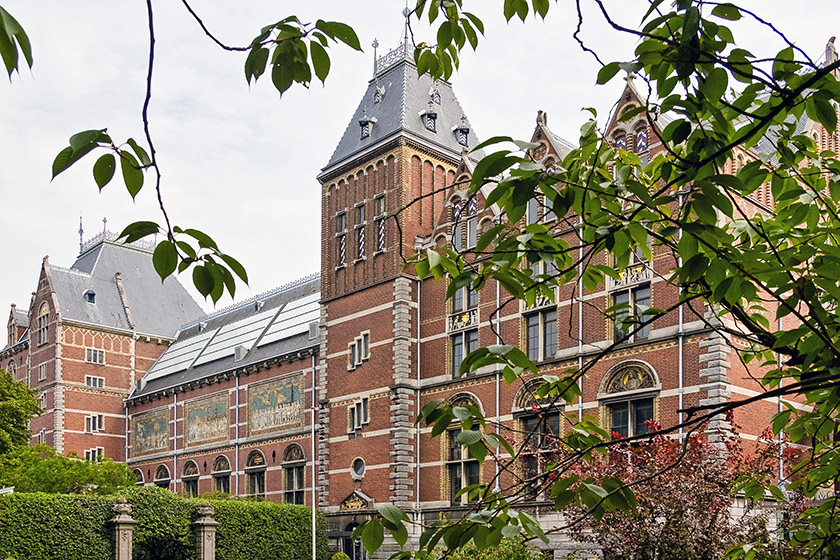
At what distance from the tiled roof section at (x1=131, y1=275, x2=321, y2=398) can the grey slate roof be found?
2.04 metres

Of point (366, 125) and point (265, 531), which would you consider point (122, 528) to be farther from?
point (366, 125)

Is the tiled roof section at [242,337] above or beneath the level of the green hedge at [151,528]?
above

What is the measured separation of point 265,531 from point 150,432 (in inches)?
679

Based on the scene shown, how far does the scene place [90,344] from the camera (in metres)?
54.4

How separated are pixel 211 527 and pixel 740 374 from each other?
761 inches

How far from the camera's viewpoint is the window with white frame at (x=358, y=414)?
3400 centimetres

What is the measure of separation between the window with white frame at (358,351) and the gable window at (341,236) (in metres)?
2.87

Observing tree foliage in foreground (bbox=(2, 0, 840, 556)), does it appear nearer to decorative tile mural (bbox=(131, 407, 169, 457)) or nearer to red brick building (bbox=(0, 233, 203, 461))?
decorative tile mural (bbox=(131, 407, 169, 457))

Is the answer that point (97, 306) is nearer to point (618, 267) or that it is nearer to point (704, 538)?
point (704, 538)

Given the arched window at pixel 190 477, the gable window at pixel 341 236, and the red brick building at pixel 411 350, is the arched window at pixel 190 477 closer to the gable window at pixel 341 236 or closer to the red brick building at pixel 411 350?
the red brick building at pixel 411 350

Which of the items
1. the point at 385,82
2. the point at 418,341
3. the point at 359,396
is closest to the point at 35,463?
the point at 359,396

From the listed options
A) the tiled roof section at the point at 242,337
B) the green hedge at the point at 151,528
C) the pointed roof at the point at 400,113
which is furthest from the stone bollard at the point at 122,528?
the pointed roof at the point at 400,113

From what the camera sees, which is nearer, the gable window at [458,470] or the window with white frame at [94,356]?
the gable window at [458,470]

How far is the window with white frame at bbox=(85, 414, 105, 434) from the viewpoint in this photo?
176ft
